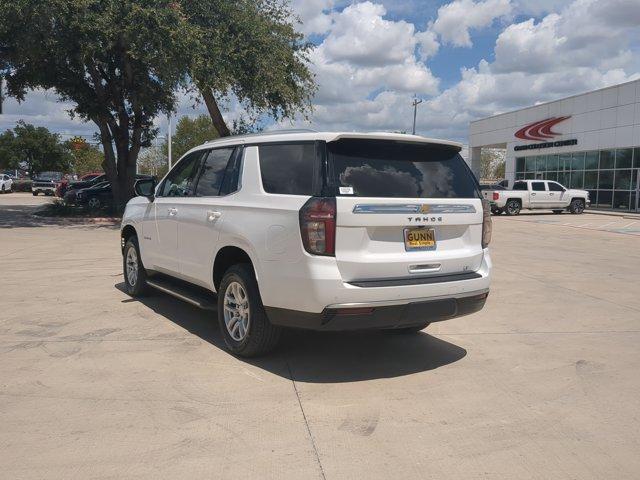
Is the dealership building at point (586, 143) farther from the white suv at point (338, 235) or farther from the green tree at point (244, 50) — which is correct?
the white suv at point (338, 235)

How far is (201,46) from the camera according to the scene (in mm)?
16156

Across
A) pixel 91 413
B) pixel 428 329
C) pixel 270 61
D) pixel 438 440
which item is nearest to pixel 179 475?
pixel 91 413

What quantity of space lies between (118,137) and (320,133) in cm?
1888

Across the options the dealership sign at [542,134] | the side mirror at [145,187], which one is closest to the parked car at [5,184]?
the dealership sign at [542,134]

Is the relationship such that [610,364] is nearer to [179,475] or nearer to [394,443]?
[394,443]

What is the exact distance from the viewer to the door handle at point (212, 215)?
534 centimetres

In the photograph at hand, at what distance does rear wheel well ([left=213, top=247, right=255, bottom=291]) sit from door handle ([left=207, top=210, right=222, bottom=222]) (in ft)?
1.01

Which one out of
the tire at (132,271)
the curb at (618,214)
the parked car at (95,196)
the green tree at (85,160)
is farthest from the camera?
the green tree at (85,160)

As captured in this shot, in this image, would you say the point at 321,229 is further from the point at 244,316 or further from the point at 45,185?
the point at 45,185

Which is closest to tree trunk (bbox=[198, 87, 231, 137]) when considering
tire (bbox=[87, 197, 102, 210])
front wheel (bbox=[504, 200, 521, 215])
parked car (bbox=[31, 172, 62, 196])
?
tire (bbox=[87, 197, 102, 210])

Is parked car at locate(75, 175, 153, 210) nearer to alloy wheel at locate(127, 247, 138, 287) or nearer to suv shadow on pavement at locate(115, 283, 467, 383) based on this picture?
alloy wheel at locate(127, 247, 138, 287)

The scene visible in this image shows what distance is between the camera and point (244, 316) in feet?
16.6

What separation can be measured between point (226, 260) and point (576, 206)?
2863 cm

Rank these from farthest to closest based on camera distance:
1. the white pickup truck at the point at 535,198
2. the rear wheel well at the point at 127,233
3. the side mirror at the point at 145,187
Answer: the white pickup truck at the point at 535,198 < the rear wheel well at the point at 127,233 < the side mirror at the point at 145,187
